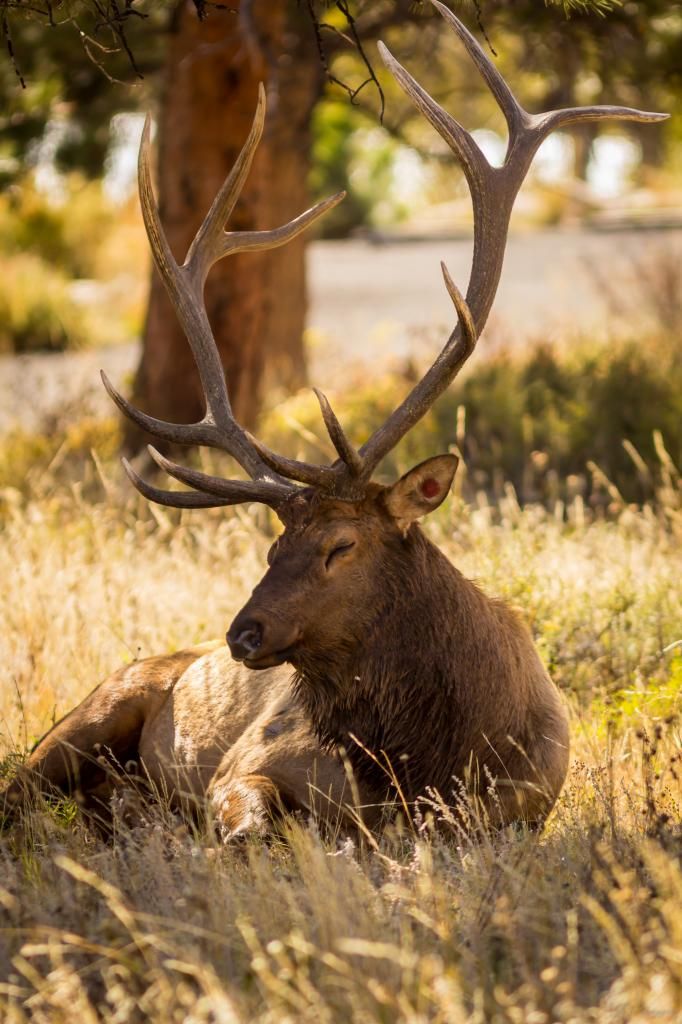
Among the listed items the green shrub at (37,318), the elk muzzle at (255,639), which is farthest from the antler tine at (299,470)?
the green shrub at (37,318)

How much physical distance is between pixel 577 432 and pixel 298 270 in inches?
180

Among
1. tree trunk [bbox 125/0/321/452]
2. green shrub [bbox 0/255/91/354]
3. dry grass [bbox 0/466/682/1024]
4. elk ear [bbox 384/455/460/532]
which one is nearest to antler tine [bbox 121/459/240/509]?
elk ear [bbox 384/455/460/532]

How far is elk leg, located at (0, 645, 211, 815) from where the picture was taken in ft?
17.5

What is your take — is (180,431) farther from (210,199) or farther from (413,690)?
(210,199)

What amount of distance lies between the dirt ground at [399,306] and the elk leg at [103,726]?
4.26 meters

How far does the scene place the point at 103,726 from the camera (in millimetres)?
5434

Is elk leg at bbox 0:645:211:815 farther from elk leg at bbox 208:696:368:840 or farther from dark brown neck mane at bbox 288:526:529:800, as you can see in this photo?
dark brown neck mane at bbox 288:526:529:800

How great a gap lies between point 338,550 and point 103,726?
1602 mm

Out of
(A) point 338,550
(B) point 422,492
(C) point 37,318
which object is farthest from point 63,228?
(A) point 338,550

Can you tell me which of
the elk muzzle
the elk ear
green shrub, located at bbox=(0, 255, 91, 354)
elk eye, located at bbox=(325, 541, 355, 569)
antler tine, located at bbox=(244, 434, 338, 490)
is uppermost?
green shrub, located at bbox=(0, 255, 91, 354)

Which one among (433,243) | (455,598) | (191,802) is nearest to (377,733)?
(455,598)

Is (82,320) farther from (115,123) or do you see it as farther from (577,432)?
(577,432)

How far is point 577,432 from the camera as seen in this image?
9125 millimetres

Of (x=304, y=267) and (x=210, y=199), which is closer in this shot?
(x=210, y=199)
